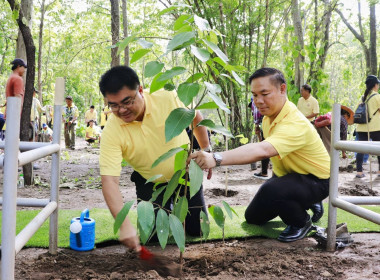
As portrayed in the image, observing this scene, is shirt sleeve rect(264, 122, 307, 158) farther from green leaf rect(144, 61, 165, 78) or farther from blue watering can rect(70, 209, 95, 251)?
blue watering can rect(70, 209, 95, 251)

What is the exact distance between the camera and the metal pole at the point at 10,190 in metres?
1.36

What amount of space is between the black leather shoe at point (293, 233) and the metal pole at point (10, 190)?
191 cm

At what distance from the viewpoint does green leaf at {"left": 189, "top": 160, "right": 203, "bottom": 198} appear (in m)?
1.55

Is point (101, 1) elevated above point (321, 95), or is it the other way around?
point (101, 1)

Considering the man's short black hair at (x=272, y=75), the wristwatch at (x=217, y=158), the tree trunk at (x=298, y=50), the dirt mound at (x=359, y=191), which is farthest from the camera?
the tree trunk at (x=298, y=50)

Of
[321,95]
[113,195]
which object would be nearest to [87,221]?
[113,195]

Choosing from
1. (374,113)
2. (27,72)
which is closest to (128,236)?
(27,72)

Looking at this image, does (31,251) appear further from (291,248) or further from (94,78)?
(94,78)

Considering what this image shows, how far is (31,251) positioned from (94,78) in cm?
2019

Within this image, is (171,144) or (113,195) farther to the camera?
(171,144)

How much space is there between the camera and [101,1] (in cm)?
1373

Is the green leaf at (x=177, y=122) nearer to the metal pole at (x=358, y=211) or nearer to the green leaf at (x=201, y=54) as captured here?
the green leaf at (x=201, y=54)

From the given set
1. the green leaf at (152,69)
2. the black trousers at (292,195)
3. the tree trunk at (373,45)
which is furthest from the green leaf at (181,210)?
the tree trunk at (373,45)

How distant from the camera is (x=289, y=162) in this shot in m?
2.83
